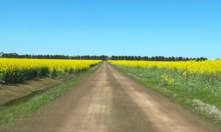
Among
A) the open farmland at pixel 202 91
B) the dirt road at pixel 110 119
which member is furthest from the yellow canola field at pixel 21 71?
the dirt road at pixel 110 119

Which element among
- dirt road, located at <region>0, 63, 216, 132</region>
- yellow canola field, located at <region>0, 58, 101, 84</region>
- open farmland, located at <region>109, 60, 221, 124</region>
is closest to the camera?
dirt road, located at <region>0, 63, 216, 132</region>

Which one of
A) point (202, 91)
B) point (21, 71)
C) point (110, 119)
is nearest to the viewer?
point (110, 119)

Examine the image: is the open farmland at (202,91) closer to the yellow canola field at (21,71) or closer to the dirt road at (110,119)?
the dirt road at (110,119)

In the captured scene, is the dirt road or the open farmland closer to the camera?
the dirt road

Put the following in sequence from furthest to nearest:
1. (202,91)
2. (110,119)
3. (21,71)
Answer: (21,71), (202,91), (110,119)

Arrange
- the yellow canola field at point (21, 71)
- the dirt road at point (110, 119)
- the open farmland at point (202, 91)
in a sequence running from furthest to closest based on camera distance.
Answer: the yellow canola field at point (21, 71) → the open farmland at point (202, 91) → the dirt road at point (110, 119)

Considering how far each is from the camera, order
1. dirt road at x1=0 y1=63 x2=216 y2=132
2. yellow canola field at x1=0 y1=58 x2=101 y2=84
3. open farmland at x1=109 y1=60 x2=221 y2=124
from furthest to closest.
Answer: yellow canola field at x1=0 y1=58 x2=101 y2=84, open farmland at x1=109 y1=60 x2=221 y2=124, dirt road at x1=0 y1=63 x2=216 y2=132

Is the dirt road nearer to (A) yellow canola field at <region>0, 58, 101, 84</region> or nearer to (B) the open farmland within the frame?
(B) the open farmland

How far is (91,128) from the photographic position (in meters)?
11.8

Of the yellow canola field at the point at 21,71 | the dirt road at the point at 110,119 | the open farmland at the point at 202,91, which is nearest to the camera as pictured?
the dirt road at the point at 110,119

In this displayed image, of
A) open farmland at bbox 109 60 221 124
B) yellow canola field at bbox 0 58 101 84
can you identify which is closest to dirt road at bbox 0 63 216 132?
open farmland at bbox 109 60 221 124

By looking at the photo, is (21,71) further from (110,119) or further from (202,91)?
(110,119)

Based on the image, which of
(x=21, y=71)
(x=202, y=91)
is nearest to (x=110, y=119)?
(x=202, y=91)

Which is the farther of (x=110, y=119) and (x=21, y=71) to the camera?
(x=21, y=71)
